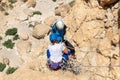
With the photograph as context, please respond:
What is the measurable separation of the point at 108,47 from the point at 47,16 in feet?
33.0

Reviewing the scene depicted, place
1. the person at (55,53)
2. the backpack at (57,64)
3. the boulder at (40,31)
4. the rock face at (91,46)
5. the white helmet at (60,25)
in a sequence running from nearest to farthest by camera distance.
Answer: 1. the rock face at (91,46)
2. the person at (55,53)
3. the backpack at (57,64)
4. the white helmet at (60,25)
5. the boulder at (40,31)

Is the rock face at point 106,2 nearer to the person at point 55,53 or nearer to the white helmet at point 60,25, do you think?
the white helmet at point 60,25

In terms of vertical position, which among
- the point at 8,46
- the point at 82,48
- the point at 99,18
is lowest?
the point at 8,46

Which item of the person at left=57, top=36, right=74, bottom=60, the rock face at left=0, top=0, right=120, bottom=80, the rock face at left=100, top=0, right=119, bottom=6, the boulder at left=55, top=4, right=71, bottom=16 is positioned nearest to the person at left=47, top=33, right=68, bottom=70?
the person at left=57, top=36, right=74, bottom=60

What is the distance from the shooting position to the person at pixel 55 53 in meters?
9.98

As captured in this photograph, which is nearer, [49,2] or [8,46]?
[8,46]

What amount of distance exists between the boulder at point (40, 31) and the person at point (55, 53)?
759 cm

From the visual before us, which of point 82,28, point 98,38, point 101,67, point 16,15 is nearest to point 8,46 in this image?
point 16,15

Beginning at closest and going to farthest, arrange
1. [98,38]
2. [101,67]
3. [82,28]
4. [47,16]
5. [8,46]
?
1. [101,67]
2. [98,38]
3. [82,28]
4. [8,46]
5. [47,16]

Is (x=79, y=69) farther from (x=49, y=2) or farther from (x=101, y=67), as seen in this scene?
(x=49, y=2)

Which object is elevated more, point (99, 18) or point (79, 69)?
point (99, 18)

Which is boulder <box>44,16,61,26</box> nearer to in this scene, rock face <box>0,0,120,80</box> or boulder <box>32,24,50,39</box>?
boulder <box>32,24,50,39</box>

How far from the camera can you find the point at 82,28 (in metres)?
12.1

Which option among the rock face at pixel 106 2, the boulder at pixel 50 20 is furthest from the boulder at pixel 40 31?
the rock face at pixel 106 2
